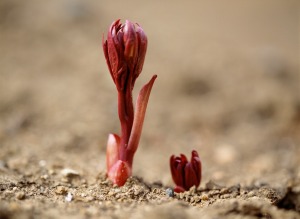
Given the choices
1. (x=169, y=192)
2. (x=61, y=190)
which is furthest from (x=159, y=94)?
(x=61, y=190)

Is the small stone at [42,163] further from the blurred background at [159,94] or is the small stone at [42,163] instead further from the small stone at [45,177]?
the small stone at [45,177]

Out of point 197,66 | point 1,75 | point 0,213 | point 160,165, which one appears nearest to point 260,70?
point 197,66

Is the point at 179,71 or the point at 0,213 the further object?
the point at 179,71

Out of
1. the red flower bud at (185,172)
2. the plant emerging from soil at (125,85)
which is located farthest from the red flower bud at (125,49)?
the red flower bud at (185,172)

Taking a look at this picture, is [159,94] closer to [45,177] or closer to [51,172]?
[51,172]

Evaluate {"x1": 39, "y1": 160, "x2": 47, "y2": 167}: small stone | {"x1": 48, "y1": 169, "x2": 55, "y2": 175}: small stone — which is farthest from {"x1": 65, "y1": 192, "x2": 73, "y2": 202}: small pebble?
{"x1": 39, "y1": 160, "x2": 47, "y2": 167}: small stone

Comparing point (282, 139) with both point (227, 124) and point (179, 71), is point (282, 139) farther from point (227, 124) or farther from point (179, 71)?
point (179, 71)
